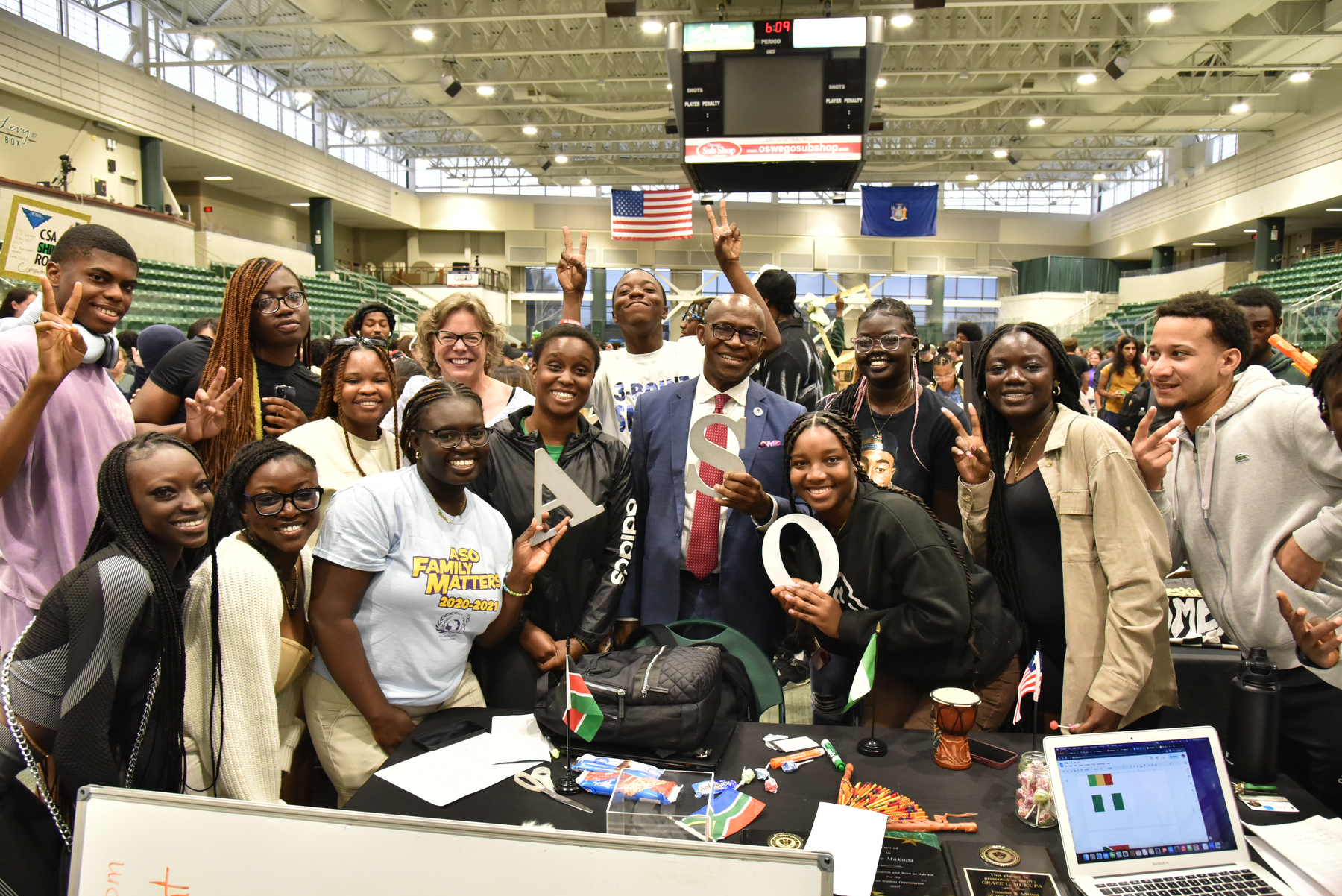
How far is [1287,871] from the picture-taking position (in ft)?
4.79

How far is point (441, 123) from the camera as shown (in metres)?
21.7

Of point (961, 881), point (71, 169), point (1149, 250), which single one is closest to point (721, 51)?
point (961, 881)

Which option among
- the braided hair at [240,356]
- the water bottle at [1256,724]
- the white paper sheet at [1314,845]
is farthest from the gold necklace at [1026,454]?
the braided hair at [240,356]

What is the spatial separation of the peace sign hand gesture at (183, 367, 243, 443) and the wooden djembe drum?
212 cm

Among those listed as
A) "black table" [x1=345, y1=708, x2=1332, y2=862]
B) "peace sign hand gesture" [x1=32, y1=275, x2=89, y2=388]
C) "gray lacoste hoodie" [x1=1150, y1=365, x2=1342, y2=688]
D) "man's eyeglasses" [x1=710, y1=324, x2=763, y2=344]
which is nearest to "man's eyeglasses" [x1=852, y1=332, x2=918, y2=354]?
"man's eyeglasses" [x1=710, y1=324, x2=763, y2=344]

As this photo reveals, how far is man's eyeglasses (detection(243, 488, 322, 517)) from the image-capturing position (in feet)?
6.31

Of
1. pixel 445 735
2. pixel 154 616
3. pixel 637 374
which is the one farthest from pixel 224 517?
pixel 637 374

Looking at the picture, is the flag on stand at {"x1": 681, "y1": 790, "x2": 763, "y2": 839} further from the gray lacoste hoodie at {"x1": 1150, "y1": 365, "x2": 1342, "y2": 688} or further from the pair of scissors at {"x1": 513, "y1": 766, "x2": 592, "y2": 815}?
the gray lacoste hoodie at {"x1": 1150, "y1": 365, "x2": 1342, "y2": 688}

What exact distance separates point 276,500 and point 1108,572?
2.04m

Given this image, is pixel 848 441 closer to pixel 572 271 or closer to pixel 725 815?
pixel 725 815

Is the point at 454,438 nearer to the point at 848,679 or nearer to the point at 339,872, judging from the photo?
the point at 339,872

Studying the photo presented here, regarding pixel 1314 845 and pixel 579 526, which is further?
pixel 579 526

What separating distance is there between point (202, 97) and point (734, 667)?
19.4m

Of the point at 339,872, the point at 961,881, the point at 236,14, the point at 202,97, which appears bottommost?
the point at 961,881
